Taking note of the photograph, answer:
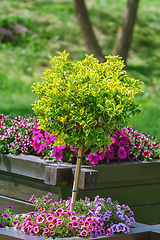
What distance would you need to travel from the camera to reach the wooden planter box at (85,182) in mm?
3168

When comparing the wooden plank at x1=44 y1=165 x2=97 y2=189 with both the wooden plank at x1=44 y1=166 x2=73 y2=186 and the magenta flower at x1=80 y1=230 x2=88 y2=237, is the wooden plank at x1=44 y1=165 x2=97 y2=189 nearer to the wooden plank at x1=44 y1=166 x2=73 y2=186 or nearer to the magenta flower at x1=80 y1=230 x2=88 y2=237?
the wooden plank at x1=44 y1=166 x2=73 y2=186

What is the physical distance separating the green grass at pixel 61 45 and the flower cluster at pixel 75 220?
19.9ft

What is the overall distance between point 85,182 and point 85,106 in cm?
75

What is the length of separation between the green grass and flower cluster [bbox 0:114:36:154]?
489cm

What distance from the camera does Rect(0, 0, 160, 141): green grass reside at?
34.5 feet

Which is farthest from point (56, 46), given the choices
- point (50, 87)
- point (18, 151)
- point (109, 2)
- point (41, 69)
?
point (50, 87)

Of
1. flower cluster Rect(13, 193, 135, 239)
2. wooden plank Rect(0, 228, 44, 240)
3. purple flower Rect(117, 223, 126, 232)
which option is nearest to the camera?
wooden plank Rect(0, 228, 44, 240)

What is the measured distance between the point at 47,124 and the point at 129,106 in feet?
1.95

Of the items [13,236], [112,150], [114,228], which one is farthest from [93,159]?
[13,236]

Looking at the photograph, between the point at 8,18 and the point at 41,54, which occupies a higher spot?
the point at 8,18

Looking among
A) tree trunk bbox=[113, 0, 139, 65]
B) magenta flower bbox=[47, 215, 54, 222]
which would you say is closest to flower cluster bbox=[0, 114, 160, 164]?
magenta flower bbox=[47, 215, 54, 222]

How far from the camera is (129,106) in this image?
257cm

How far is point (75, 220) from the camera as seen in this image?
8.61ft

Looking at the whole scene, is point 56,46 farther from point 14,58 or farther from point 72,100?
point 72,100
